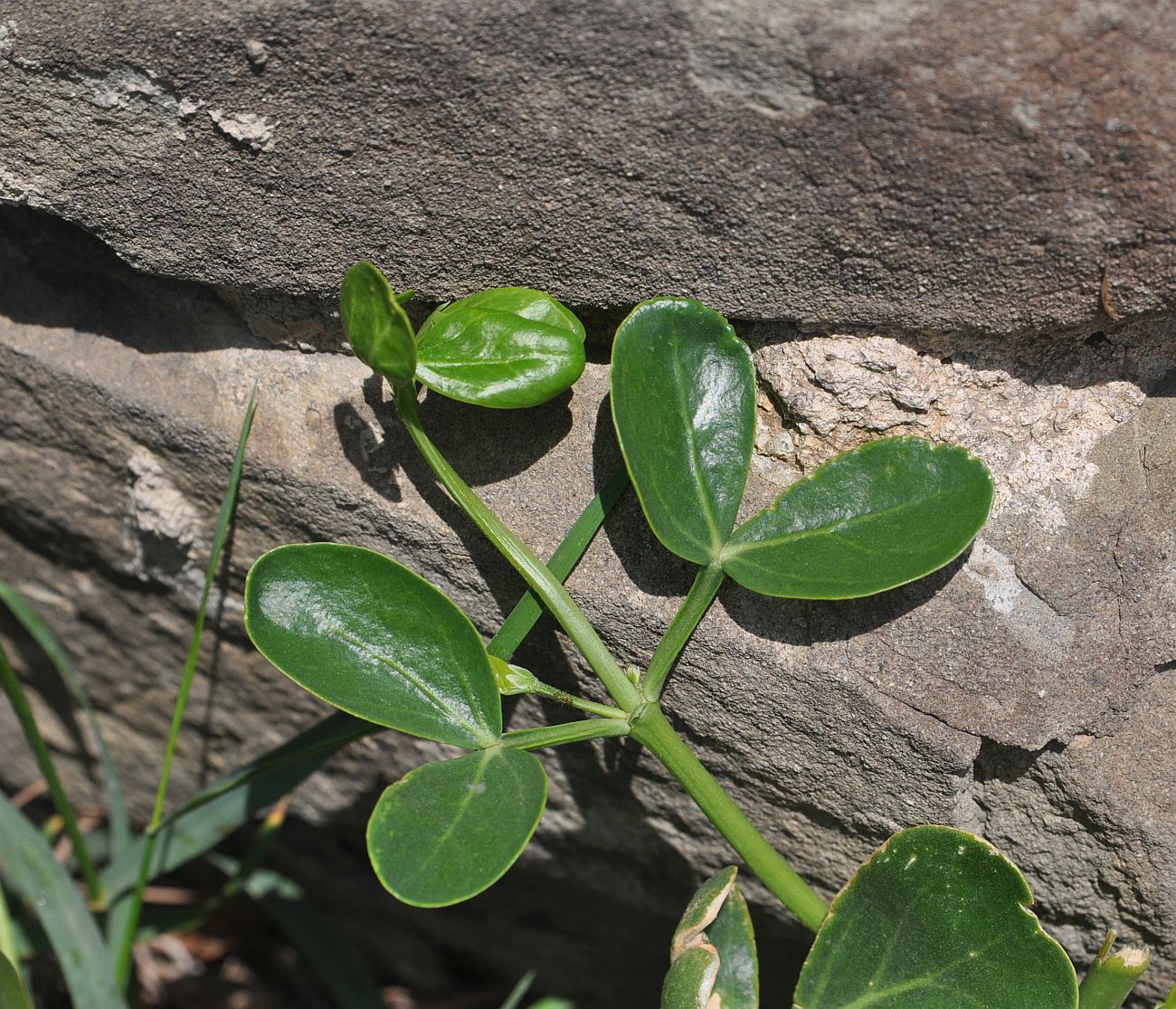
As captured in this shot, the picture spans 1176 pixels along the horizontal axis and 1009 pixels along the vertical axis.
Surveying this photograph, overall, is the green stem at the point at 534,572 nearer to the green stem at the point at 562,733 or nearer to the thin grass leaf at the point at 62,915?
the green stem at the point at 562,733

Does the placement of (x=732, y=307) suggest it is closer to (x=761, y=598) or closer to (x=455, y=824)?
(x=761, y=598)

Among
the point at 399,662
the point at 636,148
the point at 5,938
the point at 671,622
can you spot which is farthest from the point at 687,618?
the point at 5,938

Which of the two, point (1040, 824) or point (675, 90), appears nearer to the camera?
point (675, 90)

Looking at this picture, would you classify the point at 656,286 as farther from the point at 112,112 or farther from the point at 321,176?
the point at 112,112

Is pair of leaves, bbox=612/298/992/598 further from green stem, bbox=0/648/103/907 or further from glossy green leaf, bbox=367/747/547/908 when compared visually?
green stem, bbox=0/648/103/907

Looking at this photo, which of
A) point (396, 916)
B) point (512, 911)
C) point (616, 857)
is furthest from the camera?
point (396, 916)

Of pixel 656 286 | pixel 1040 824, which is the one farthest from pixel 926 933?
pixel 656 286

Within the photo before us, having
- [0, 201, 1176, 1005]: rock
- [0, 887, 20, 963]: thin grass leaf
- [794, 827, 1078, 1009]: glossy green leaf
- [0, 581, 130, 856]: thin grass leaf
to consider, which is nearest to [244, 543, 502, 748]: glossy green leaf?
[0, 201, 1176, 1005]: rock
